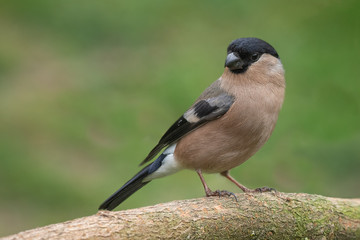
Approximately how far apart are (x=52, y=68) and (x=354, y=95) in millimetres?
5049

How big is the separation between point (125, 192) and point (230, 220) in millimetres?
1276

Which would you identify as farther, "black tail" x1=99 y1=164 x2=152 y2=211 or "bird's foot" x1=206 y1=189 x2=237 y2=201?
"black tail" x1=99 y1=164 x2=152 y2=211

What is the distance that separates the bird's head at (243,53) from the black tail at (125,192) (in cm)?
124

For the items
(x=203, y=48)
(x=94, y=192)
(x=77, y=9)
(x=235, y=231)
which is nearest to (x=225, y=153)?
(x=235, y=231)

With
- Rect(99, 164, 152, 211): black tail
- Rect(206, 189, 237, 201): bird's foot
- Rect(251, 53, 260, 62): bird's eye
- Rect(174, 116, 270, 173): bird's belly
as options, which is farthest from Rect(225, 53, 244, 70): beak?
Rect(99, 164, 152, 211): black tail

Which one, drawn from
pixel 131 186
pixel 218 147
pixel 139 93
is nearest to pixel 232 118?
pixel 218 147

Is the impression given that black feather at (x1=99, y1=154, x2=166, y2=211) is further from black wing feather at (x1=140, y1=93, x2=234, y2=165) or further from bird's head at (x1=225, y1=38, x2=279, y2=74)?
bird's head at (x1=225, y1=38, x2=279, y2=74)

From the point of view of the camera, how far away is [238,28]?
32.8ft

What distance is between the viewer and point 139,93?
8.82 m

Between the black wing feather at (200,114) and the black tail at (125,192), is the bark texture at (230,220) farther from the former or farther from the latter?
the black tail at (125,192)

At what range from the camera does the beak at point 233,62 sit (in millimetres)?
4680

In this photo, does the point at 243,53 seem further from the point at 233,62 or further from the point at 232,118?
the point at 232,118

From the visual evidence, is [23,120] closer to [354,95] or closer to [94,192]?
[94,192]

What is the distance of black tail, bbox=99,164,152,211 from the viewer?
4.90 m
